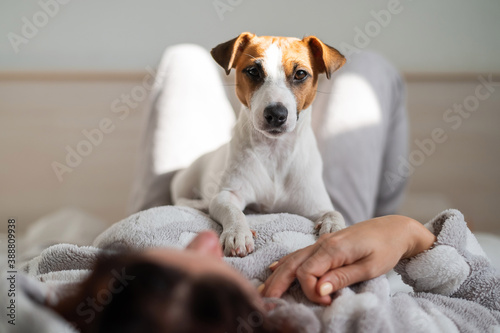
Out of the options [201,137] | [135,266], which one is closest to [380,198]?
[201,137]

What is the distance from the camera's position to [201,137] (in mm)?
1724

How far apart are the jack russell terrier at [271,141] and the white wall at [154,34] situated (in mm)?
1238

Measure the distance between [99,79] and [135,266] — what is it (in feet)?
7.30

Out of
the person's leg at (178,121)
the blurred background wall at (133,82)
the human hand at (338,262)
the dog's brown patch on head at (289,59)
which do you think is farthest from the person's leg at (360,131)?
the human hand at (338,262)

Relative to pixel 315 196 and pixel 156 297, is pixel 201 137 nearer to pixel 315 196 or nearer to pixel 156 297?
pixel 315 196

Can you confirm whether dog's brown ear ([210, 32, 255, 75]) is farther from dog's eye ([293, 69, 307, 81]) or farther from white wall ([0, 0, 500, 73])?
white wall ([0, 0, 500, 73])

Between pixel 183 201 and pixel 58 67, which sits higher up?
pixel 58 67

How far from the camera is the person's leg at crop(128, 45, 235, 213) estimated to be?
66.8 inches

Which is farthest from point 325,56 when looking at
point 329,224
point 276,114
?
point 329,224

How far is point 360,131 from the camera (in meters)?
1.67

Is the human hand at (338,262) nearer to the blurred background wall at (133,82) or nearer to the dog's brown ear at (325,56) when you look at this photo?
the dog's brown ear at (325,56)

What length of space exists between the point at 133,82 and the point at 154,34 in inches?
12.1

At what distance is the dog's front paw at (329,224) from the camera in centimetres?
98

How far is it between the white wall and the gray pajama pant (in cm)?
45
